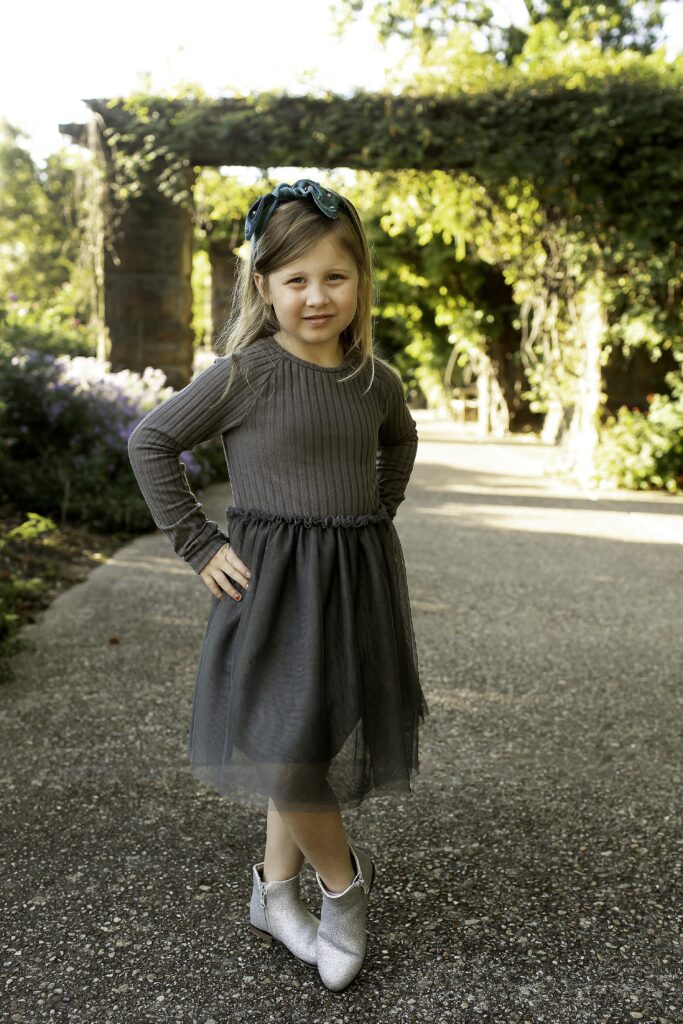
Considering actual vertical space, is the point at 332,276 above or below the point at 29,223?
below

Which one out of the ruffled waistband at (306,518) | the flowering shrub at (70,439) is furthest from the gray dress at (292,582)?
the flowering shrub at (70,439)

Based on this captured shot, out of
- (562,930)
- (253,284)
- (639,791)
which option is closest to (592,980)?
(562,930)

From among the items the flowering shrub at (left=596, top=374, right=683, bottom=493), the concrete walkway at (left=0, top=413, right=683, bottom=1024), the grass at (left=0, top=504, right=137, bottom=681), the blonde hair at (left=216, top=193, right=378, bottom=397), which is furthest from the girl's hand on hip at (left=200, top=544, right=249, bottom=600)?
the flowering shrub at (left=596, top=374, right=683, bottom=493)

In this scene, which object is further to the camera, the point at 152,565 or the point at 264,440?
the point at 152,565

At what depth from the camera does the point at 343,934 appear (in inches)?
77.4

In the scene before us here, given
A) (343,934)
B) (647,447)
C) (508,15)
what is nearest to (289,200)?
(343,934)

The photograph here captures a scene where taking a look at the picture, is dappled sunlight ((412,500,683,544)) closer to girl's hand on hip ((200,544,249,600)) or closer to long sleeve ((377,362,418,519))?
long sleeve ((377,362,418,519))

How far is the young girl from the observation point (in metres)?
1.87

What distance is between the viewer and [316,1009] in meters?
1.87

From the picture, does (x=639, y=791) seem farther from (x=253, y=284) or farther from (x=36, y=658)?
(x=36, y=658)

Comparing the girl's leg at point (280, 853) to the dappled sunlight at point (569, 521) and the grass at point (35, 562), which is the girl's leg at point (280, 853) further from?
the dappled sunlight at point (569, 521)

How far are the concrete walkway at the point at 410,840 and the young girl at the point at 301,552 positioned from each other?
0.71 ft

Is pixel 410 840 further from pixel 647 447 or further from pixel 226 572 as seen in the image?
pixel 647 447

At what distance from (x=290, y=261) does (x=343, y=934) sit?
1243mm
